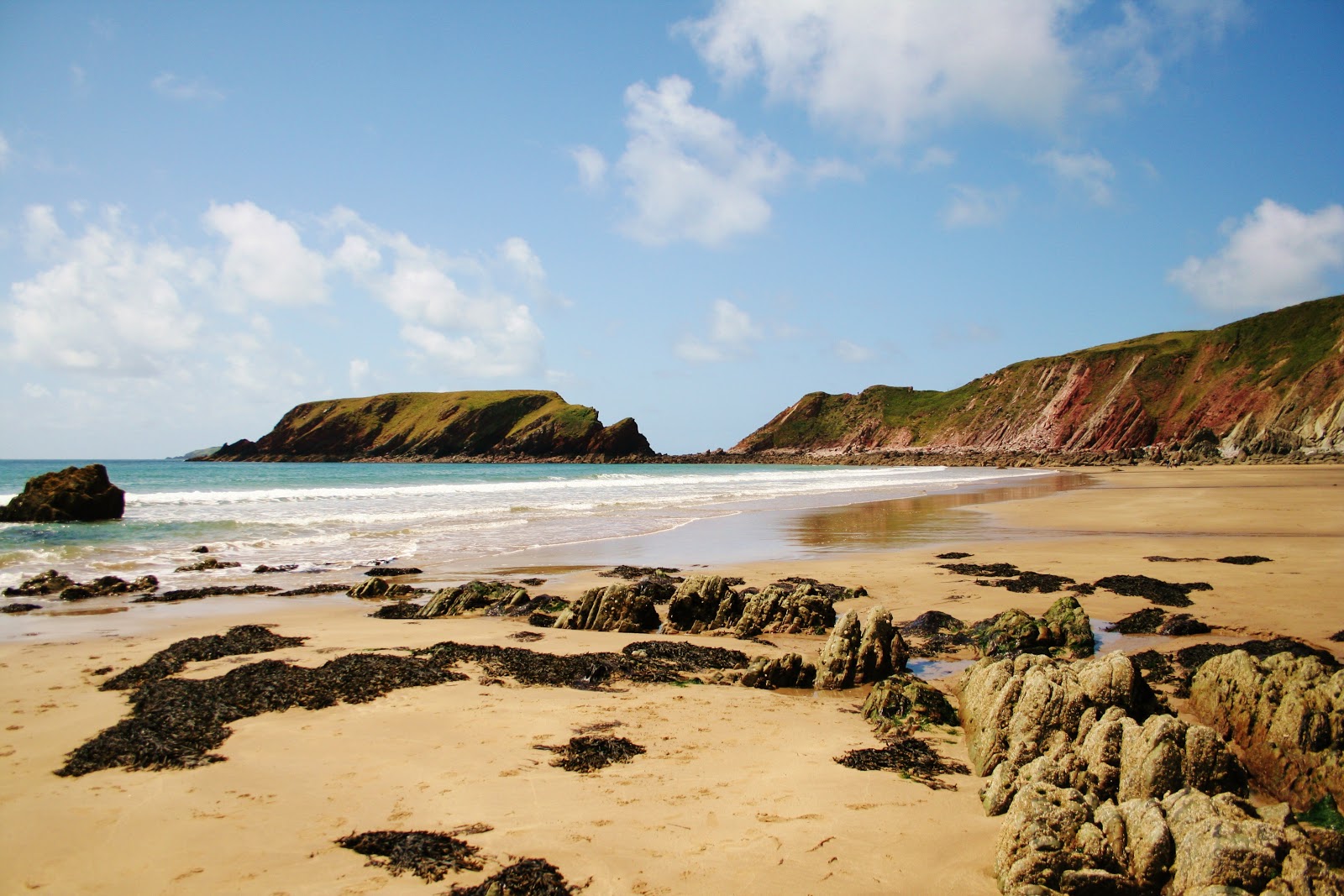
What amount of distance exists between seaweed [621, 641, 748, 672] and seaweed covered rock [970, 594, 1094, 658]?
309cm

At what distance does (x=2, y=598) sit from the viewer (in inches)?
509

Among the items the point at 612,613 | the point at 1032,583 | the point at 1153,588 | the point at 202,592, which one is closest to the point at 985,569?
the point at 1032,583

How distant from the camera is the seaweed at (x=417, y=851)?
4223 mm

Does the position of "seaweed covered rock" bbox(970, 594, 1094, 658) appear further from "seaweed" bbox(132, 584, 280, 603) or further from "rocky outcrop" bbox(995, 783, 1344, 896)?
"seaweed" bbox(132, 584, 280, 603)

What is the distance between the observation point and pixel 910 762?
18.8ft

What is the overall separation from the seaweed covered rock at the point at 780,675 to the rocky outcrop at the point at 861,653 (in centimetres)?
18

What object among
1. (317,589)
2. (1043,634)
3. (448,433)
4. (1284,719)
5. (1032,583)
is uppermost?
(448,433)

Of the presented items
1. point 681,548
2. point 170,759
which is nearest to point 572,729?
point 170,759

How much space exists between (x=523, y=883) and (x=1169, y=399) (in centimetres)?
10163

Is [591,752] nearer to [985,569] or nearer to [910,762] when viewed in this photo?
[910,762]

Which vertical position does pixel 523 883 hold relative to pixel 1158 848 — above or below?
below

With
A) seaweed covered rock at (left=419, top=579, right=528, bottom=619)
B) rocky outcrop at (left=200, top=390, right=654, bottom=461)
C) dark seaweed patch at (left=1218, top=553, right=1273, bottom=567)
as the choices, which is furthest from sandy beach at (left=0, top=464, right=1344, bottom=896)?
rocky outcrop at (left=200, top=390, right=654, bottom=461)

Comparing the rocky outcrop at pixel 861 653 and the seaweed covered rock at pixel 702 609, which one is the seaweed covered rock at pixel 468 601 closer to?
the seaweed covered rock at pixel 702 609

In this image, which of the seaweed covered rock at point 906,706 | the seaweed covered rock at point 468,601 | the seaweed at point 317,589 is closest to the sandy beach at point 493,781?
the seaweed covered rock at point 906,706
